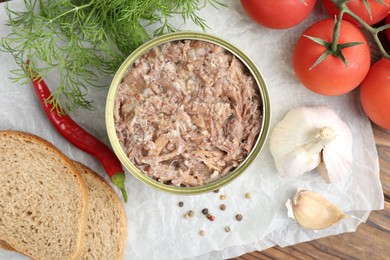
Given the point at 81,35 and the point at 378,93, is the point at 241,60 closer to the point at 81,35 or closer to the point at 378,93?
the point at 378,93

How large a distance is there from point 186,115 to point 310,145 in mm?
588

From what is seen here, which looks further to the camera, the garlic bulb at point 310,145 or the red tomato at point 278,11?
the garlic bulb at point 310,145

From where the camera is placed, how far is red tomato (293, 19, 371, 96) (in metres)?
2.03

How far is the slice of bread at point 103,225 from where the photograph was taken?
2219mm

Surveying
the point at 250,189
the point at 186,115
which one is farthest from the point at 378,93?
the point at 186,115

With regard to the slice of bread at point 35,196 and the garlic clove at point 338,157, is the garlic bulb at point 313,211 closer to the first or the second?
the garlic clove at point 338,157

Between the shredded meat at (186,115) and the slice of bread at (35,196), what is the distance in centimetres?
40

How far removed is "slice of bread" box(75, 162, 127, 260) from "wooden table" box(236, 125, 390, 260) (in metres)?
0.60

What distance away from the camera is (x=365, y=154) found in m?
2.34

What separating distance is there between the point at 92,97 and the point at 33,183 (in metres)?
0.44

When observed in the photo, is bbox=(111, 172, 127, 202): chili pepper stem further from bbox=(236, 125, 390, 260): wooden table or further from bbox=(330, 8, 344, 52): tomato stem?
bbox=(330, 8, 344, 52): tomato stem

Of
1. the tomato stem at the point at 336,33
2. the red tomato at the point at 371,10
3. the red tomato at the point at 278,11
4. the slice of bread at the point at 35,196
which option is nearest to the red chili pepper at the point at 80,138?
the slice of bread at the point at 35,196

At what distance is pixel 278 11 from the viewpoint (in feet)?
6.77

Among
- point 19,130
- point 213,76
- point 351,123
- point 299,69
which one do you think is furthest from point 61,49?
point 351,123
